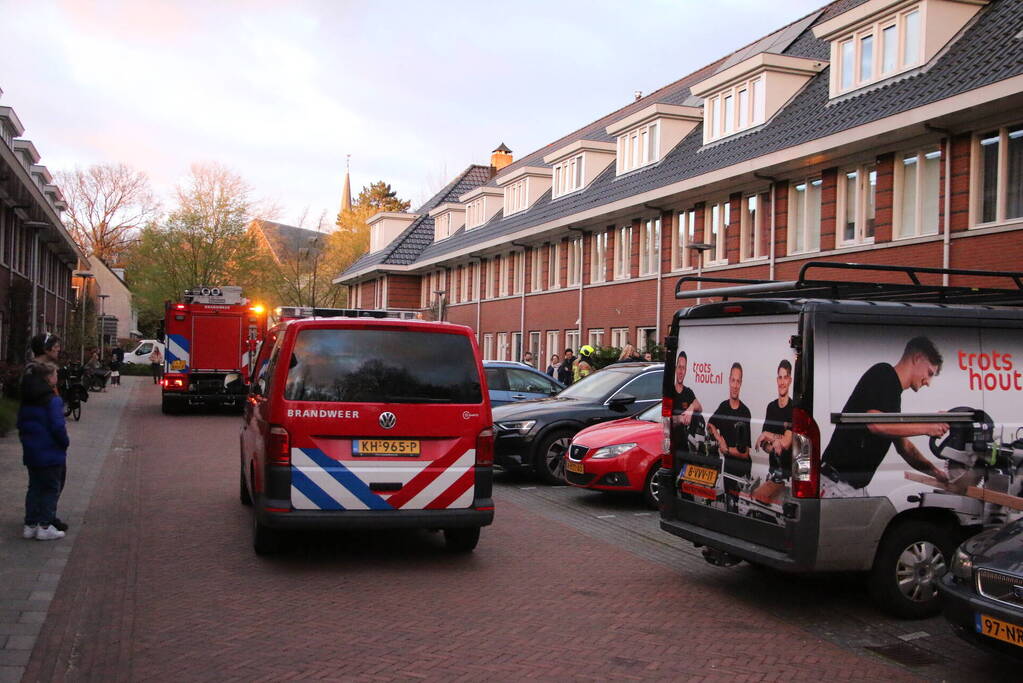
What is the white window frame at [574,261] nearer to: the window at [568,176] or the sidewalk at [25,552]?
the window at [568,176]

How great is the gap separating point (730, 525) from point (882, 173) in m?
14.2

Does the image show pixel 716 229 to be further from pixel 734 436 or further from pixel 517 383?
pixel 734 436

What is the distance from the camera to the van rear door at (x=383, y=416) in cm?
762

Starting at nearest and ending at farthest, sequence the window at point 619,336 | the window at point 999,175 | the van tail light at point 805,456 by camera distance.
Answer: the van tail light at point 805,456 → the window at point 999,175 → the window at point 619,336

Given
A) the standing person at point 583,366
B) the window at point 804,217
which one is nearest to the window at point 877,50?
the window at point 804,217

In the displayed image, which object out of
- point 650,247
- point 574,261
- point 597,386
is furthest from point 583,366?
point 574,261

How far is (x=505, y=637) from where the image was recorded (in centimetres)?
616

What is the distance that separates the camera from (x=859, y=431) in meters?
6.46

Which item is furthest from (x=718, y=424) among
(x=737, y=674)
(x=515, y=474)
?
(x=515, y=474)

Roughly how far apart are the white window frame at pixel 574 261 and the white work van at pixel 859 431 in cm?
2469

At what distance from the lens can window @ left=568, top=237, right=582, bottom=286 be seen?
1262 inches

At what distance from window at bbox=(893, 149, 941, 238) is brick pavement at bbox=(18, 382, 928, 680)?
1170cm

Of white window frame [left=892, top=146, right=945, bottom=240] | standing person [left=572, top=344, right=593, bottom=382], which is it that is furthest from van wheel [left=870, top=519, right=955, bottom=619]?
standing person [left=572, top=344, right=593, bottom=382]

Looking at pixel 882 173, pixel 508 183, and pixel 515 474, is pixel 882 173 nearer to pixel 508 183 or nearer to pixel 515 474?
pixel 515 474
